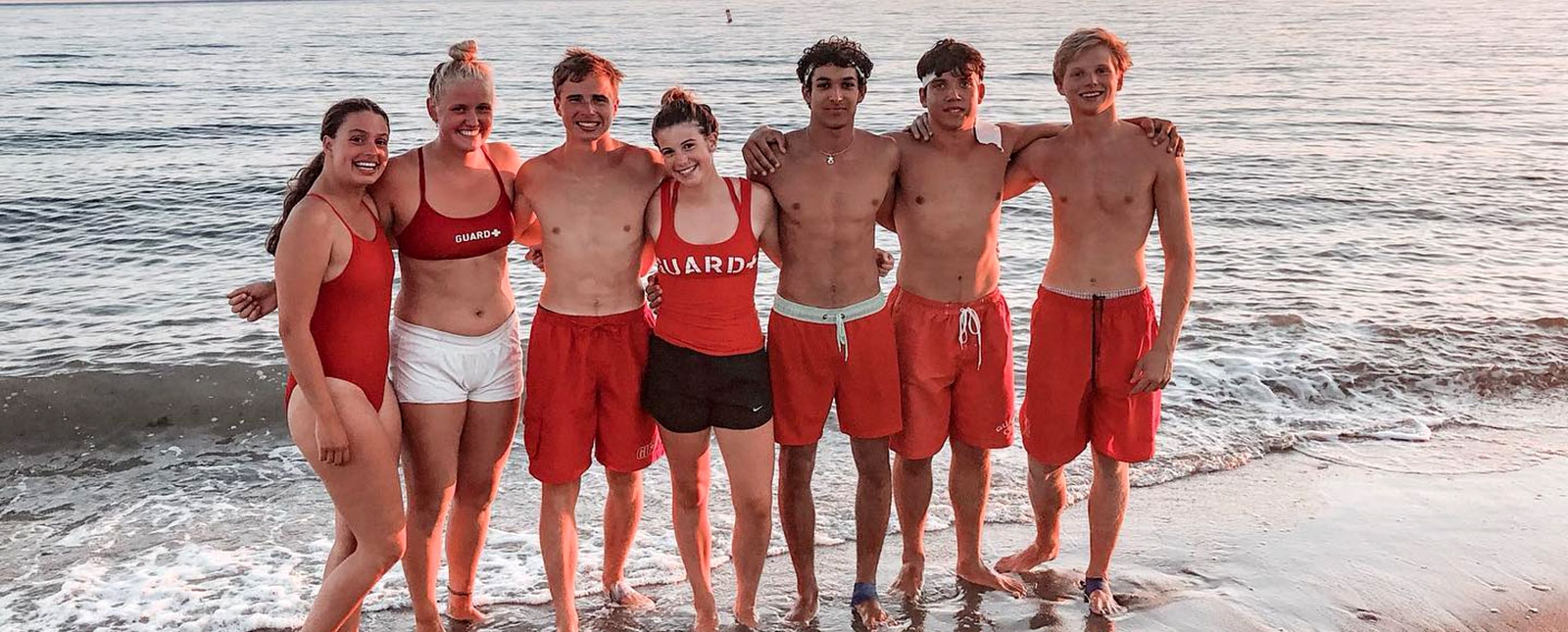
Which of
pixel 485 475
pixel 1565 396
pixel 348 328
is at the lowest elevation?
pixel 1565 396

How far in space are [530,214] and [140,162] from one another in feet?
52.9

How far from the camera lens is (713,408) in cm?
426

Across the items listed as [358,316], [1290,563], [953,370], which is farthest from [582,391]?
[1290,563]

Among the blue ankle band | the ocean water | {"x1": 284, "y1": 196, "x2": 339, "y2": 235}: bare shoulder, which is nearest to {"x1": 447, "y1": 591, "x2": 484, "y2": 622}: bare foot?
the ocean water

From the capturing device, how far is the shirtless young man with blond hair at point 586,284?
14.0 feet

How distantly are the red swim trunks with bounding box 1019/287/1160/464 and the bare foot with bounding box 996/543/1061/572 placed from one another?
2.21 feet

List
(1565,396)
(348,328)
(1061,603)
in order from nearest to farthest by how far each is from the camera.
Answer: (348,328), (1061,603), (1565,396)

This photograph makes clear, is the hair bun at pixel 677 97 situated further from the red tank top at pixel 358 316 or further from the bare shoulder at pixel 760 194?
the red tank top at pixel 358 316

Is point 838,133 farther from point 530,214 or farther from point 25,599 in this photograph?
point 25,599

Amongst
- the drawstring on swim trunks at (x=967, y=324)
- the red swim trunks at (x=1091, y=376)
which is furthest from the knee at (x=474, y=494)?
the red swim trunks at (x=1091, y=376)

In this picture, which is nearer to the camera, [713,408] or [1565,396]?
[713,408]

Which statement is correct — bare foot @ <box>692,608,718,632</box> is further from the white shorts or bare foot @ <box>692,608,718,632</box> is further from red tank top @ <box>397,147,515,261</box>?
red tank top @ <box>397,147,515,261</box>

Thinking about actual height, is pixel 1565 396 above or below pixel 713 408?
below

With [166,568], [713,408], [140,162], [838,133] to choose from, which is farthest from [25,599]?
[140,162]
